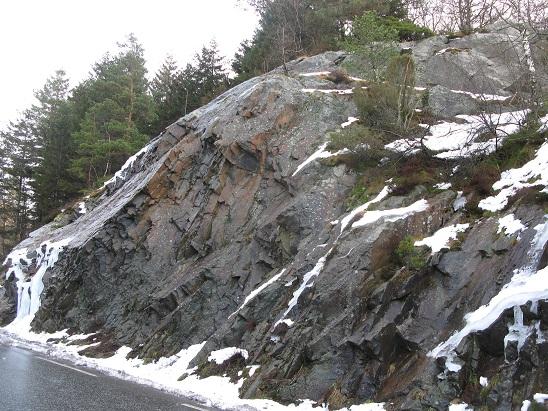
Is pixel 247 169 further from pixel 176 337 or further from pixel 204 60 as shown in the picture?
pixel 204 60

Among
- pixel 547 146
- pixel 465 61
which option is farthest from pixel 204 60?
pixel 547 146

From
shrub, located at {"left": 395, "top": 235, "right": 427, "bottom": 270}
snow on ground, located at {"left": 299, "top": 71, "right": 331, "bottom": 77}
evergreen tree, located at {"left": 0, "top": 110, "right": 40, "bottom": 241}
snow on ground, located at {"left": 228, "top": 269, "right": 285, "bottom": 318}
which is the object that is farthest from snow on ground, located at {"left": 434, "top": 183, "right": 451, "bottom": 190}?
evergreen tree, located at {"left": 0, "top": 110, "right": 40, "bottom": 241}

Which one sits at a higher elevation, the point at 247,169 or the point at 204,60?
the point at 204,60

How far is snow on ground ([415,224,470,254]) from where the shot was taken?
9550 mm

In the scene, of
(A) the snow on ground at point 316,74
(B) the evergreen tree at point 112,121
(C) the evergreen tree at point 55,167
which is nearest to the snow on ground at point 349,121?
(A) the snow on ground at point 316,74

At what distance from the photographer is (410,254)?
9.80 m

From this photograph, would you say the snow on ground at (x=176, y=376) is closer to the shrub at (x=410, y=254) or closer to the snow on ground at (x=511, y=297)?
the snow on ground at (x=511, y=297)

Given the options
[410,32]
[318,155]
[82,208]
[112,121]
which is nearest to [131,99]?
[112,121]

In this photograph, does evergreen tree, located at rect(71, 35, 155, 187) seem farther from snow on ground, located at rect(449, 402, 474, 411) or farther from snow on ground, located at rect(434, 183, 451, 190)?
snow on ground, located at rect(449, 402, 474, 411)

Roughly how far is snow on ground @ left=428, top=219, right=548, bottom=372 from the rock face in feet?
0.49

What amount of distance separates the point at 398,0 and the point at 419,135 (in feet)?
56.9

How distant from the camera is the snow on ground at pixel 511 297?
22.4ft

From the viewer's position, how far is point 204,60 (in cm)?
3716

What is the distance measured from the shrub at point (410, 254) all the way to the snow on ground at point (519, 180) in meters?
1.71
